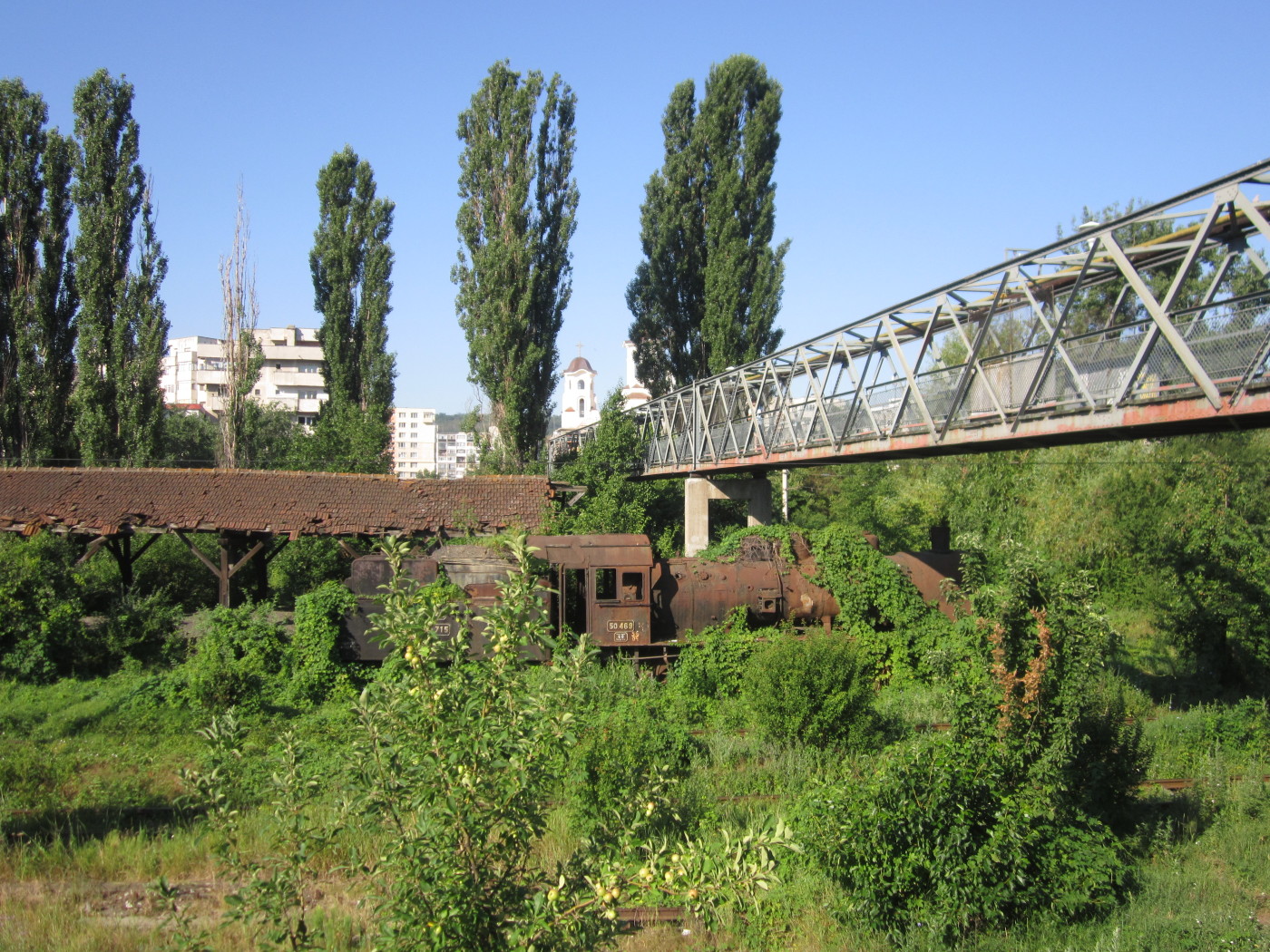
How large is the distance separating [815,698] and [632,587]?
15.0 feet

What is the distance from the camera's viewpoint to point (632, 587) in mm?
15648

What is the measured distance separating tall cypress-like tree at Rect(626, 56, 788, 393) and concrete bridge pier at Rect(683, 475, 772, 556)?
25.3 ft

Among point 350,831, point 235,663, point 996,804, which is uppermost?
point 235,663

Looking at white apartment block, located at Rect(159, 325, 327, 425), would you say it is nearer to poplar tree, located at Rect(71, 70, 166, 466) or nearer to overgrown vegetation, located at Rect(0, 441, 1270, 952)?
poplar tree, located at Rect(71, 70, 166, 466)

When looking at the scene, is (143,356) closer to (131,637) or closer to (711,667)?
(131,637)

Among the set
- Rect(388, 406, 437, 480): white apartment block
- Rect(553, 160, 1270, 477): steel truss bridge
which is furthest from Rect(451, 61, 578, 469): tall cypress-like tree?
Rect(388, 406, 437, 480): white apartment block

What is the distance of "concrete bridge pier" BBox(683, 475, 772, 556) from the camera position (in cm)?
2523

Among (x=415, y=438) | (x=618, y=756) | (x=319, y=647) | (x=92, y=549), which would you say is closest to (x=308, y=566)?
(x=92, y=549)

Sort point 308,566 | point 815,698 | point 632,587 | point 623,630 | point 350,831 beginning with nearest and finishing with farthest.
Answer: point 350,831
point 815,698
point 623,630
point 632,587
point 308,566

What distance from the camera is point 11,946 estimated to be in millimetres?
6793

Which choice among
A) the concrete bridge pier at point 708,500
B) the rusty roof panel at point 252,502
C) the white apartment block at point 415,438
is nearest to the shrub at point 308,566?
the rusty roof panel at point 252,502

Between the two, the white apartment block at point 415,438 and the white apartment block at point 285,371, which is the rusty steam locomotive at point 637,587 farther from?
the white apartment block at point 415,438

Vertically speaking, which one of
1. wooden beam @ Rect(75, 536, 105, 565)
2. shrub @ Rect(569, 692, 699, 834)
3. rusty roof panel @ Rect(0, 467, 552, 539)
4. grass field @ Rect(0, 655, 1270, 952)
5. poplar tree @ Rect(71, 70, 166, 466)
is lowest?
grass field @ Rect(0, 655, 1270, 952)

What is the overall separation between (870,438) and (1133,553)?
7.33 metres
